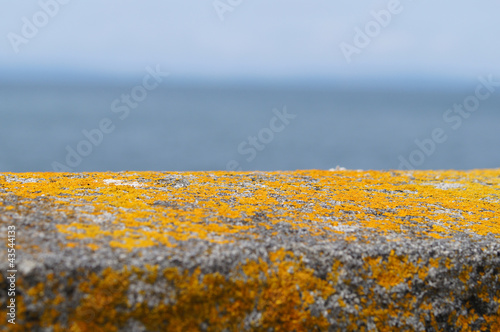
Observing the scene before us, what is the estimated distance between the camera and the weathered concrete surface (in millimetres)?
3842

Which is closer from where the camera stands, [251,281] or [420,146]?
[251,281]

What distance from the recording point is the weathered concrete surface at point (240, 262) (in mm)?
3842

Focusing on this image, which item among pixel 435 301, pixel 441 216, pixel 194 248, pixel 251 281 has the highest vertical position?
pixel 441 216

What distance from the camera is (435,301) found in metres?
4.78

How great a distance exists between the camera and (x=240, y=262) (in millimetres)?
4434

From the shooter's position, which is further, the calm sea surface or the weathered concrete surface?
the calm sea surface

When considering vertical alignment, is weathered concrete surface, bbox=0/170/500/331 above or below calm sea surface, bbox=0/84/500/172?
below

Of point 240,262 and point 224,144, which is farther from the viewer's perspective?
point 224,144

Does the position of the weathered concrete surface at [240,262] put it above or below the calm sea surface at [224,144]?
below

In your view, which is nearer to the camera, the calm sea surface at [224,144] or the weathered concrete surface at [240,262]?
the weathered concrete surface at [240,262]

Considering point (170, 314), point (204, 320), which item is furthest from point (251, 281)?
point (170, 314)

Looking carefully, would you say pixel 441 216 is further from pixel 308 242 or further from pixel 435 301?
pixel 308 242

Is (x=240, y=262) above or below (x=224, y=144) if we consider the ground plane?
below

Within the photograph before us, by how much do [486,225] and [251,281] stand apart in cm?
420
